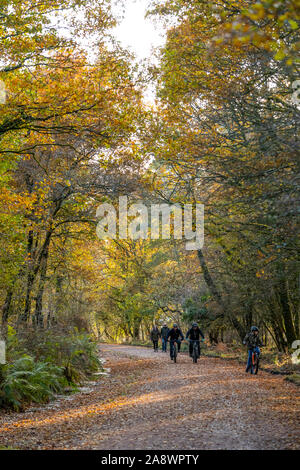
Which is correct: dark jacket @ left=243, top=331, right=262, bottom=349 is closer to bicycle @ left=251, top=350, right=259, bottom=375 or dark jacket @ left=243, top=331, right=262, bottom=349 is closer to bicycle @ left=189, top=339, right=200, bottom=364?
bicycle @ left=251, top=350, right=259, bottom=375

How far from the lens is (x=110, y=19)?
1119cm

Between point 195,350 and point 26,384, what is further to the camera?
point 195,350

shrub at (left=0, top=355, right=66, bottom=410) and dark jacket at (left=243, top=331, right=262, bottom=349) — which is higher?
dark jacket at (left=243, top=331, right=262, bottom=349)

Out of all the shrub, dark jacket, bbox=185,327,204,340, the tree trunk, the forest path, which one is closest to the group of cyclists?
dark jacket, bbox=185,327,204,340

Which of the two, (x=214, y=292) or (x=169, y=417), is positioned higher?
(x=214, y=292)

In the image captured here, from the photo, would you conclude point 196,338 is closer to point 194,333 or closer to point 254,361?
point 194,333

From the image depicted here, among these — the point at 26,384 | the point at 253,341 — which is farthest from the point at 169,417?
the point at 253,341

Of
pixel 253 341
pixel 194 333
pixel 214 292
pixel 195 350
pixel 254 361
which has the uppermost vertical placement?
pixel 214 292

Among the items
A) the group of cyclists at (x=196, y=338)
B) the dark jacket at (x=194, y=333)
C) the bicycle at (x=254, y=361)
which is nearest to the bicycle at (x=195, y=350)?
the group of cyclists at (x=196, y=338)

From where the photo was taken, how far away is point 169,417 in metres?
7.89

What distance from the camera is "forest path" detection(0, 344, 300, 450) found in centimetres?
629

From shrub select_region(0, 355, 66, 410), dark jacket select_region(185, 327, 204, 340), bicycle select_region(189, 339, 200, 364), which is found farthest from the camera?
dark jacket select_region(185, 327, 204, 340)
